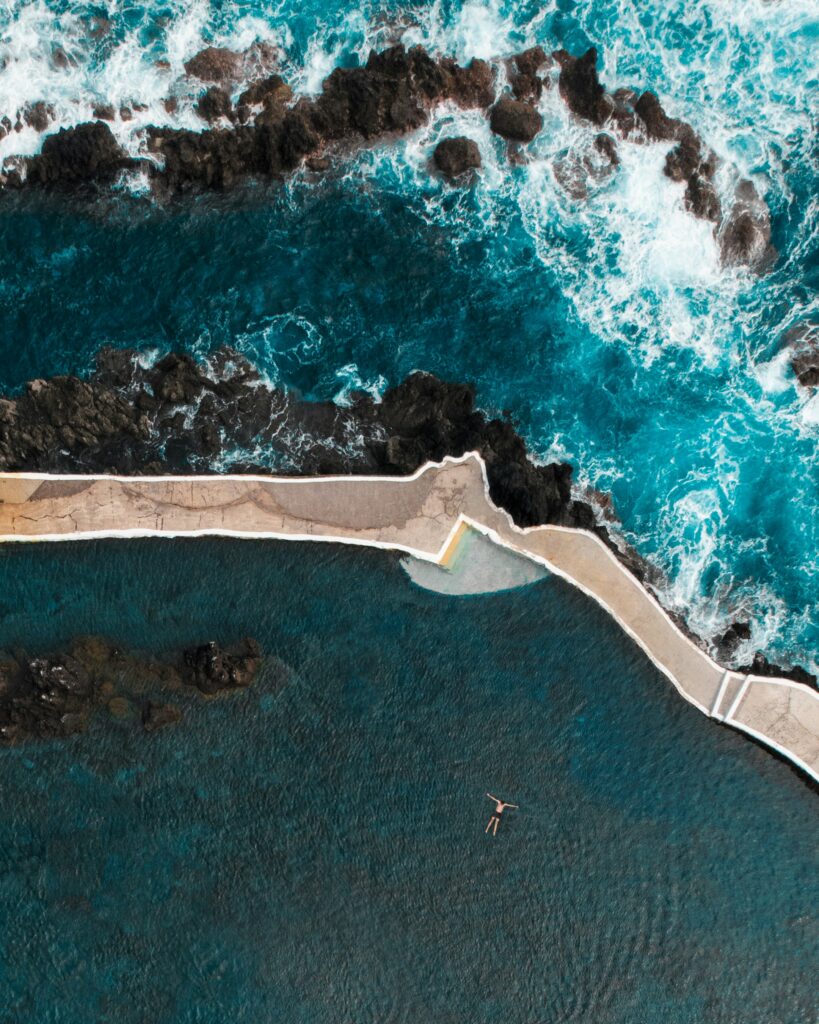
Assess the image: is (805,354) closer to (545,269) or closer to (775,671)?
(545,269)

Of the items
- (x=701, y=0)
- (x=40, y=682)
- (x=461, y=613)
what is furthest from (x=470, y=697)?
(x=701, y=0)

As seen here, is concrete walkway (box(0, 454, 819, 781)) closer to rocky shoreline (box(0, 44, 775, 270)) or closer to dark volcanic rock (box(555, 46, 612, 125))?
rocky shoreline (box(0, 44, 775, 270))

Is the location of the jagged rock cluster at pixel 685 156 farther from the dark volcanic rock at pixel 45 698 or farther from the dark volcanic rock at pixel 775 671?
the dark volcanic rock at pixel 45 698

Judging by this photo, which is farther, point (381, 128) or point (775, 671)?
point (381, 128)

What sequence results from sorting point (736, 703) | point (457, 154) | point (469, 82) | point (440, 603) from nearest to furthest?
1. point (736, 703)
2. point (440, 603)
3. point (457, 154)
4. point (469, 82)

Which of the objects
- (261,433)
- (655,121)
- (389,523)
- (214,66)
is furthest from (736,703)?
(214,66)

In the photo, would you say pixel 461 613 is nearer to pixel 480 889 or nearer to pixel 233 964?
pixel 480 889

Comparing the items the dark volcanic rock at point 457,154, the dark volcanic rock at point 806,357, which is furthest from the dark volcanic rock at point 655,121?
the dark volcanic rock at point 806,357
